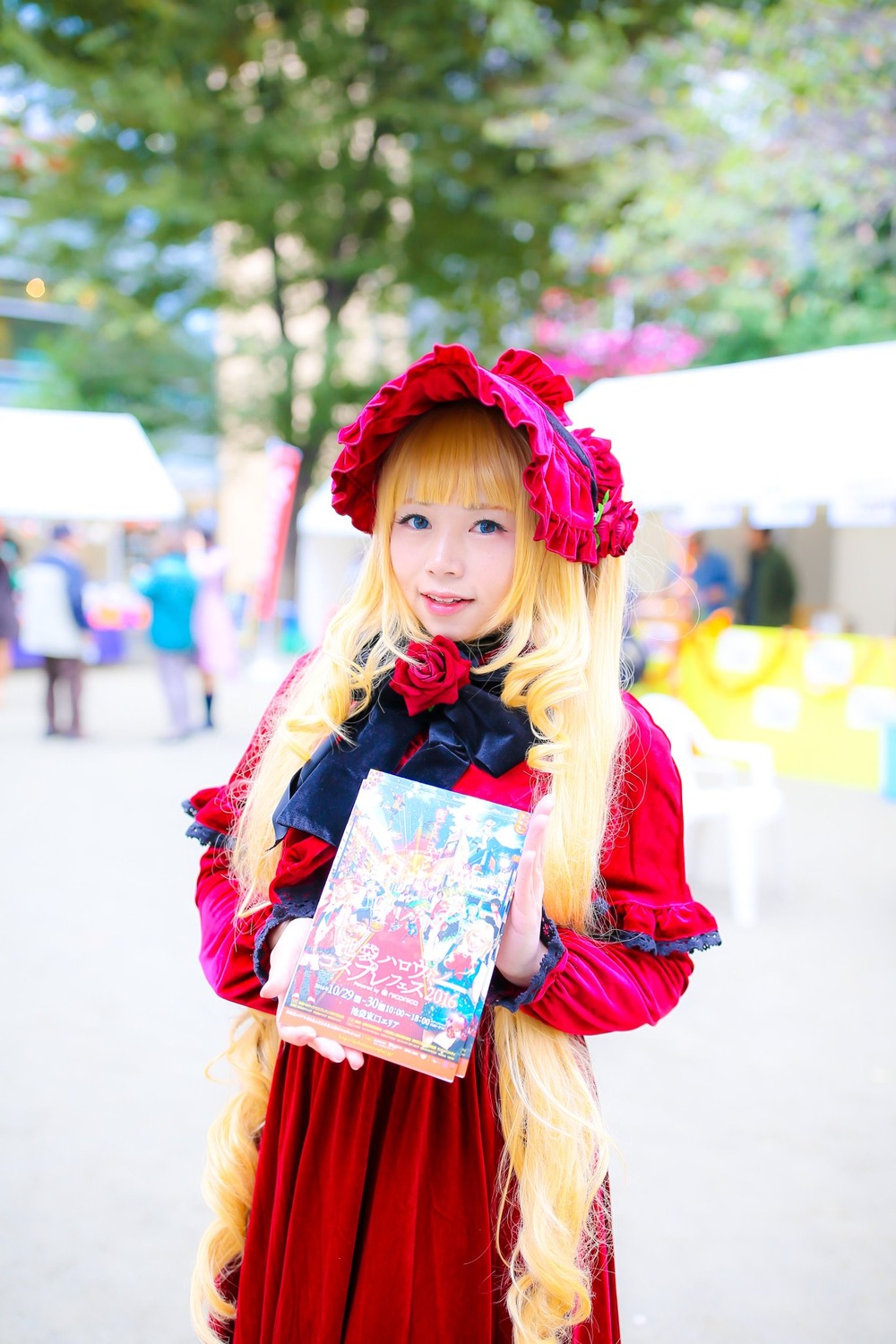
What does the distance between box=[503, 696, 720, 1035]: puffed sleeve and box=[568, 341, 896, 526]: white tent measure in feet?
10.4

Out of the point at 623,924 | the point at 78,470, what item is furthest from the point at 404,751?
the point at 78,470

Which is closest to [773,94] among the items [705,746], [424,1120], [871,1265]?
[705,746]

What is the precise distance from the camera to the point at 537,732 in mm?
1305

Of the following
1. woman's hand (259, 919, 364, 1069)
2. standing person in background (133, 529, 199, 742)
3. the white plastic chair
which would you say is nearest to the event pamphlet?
woman's hand (259, 919, 364, 1069)

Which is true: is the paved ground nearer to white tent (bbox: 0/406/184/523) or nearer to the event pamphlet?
the event pamphlet

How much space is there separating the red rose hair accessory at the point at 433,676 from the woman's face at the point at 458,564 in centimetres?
6

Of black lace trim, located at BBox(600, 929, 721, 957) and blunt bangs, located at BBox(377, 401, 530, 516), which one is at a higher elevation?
blunt bangs, located at BBox(377, 401, 530, 516)

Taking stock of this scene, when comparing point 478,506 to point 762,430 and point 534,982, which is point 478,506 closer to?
point 534,982

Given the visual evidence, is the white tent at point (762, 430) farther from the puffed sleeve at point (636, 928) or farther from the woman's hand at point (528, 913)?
the woman's hand at point (528, 913)

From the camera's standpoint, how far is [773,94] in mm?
7555

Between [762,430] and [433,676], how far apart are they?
3918 mm

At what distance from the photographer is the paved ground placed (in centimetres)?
234

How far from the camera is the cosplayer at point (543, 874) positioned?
1.26 meters

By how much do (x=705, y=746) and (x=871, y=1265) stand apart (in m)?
2.89
